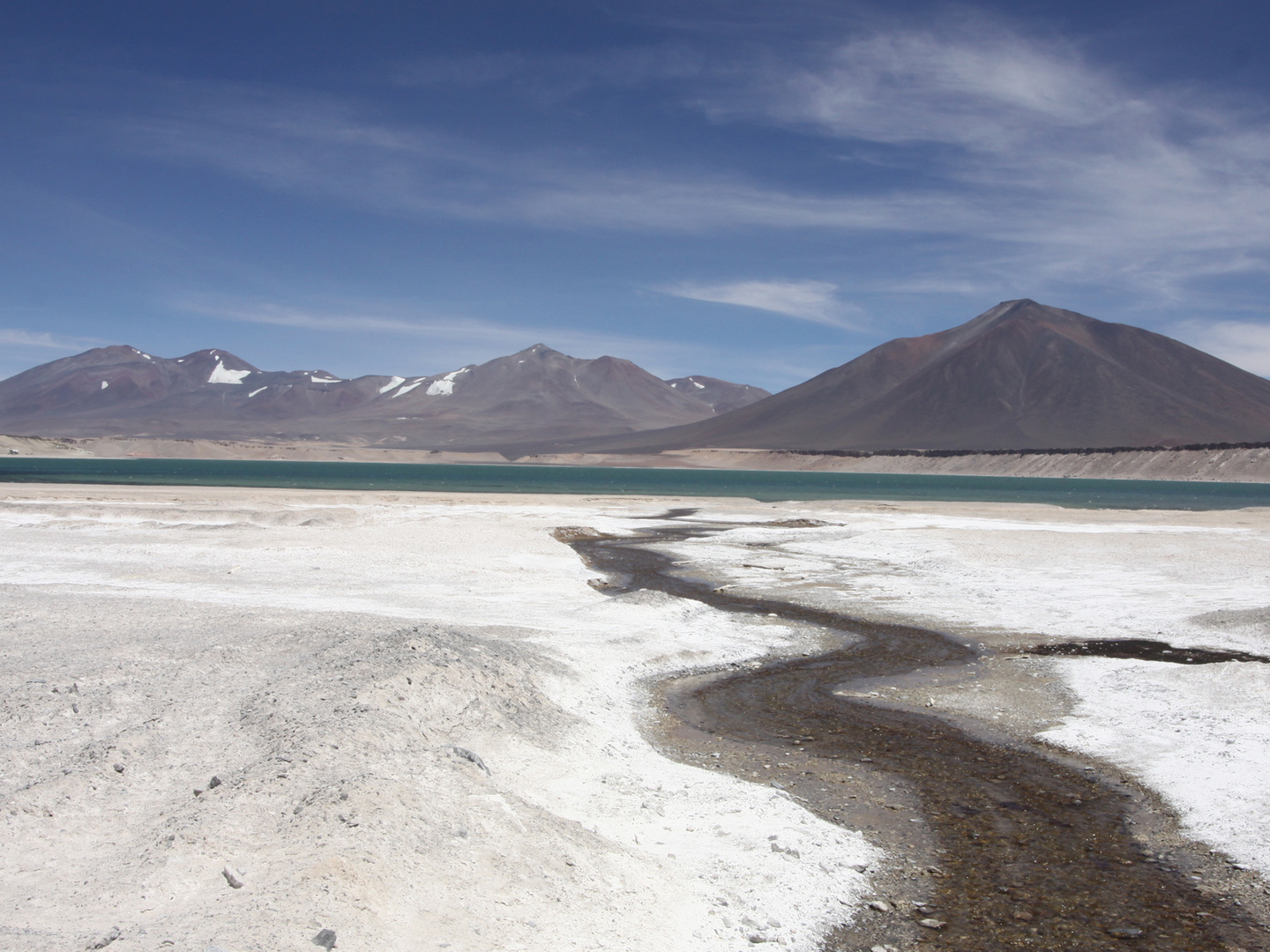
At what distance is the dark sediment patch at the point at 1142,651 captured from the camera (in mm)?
14656

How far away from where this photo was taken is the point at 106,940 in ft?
15.3

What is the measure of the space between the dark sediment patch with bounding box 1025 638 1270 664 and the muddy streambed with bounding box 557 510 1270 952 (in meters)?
3.48

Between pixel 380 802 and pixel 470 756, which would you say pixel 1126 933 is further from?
pixel 380 802

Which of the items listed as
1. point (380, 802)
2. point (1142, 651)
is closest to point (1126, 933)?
point (380, 802)

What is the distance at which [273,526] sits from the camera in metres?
33.2

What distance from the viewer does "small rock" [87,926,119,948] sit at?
182 inches

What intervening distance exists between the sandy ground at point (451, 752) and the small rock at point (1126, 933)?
175 cm

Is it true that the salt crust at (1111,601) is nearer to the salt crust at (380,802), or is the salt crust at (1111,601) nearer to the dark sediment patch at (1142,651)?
the dark sediment patch at (1142,651)

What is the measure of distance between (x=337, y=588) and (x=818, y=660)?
1084cm

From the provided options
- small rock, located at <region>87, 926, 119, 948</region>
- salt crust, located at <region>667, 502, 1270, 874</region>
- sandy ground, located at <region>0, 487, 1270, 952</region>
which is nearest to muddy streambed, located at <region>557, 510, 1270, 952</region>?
sandy ground, located at <region>0, 487, 1270, 952</region>

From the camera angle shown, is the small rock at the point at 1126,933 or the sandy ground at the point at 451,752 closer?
the sandy ground at the point at 451,752

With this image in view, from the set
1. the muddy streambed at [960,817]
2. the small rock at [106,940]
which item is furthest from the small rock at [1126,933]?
the small rock at [106,940]

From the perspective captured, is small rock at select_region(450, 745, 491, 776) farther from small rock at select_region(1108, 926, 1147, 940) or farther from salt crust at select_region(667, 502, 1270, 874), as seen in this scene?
salt crust at select_region(667, 502, 1270, 874)

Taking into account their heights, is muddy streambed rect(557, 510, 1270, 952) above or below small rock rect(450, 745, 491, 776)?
below
